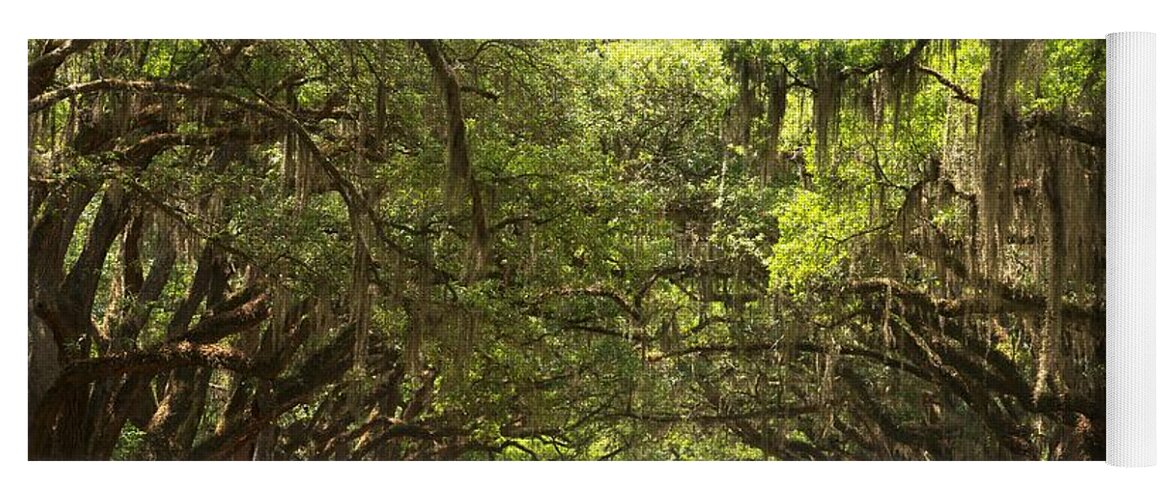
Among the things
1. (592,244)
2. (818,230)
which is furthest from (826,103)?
(592,244)

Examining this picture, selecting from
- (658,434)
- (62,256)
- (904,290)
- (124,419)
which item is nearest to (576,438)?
(658,434)

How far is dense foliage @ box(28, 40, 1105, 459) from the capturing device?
16.6 ft

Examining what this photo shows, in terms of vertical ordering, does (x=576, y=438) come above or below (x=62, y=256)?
below

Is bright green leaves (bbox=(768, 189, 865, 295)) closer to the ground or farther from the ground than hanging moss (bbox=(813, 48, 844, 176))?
closer to the ground

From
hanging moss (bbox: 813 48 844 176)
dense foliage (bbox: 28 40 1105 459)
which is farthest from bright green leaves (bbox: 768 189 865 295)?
hanging moss (bbox: 813 48 844 176)

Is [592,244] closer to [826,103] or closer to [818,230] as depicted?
[818,230]

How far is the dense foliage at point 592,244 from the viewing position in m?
5.07

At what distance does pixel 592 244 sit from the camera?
5.12 metres

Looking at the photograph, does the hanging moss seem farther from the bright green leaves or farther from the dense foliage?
the bright green leaves

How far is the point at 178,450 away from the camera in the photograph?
208 inches
